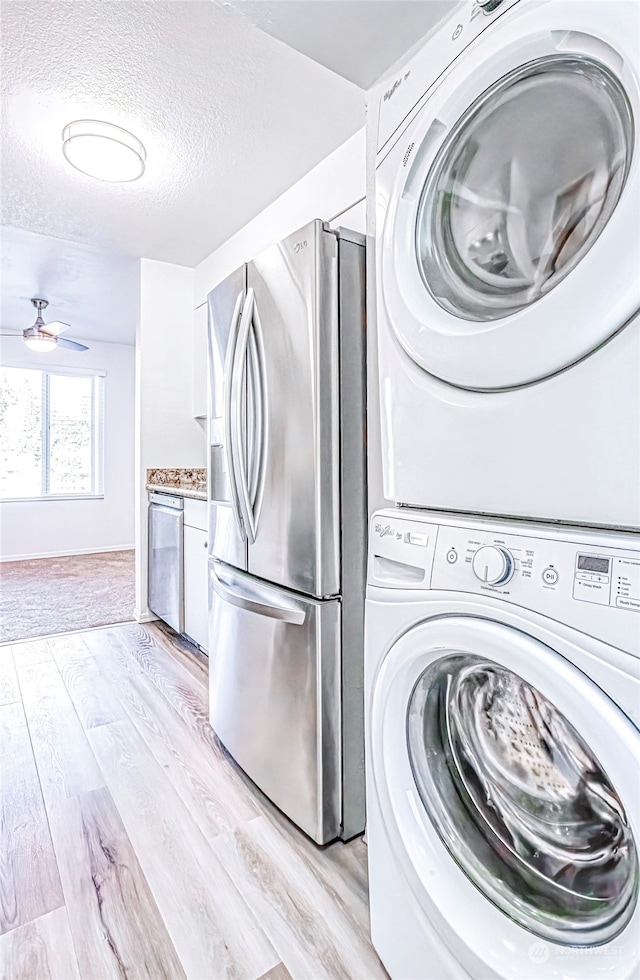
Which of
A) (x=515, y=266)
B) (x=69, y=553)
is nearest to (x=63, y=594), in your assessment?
(x=69, y=553)

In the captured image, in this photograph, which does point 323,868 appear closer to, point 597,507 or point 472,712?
point 472,712

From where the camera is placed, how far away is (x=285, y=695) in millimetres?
1465

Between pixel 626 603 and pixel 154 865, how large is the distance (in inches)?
55.2

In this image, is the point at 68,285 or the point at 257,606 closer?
the point at 257,606

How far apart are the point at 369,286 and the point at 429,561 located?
78 cm

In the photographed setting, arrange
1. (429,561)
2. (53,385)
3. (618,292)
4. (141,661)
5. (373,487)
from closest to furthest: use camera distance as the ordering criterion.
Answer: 1. (618,292)
2. (429,561)
3. (373,487)
4. (141,661)
5. (53,385)

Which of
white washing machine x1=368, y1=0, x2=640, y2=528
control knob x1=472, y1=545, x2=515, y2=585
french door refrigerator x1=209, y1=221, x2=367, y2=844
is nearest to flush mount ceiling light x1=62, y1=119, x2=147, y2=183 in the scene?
french door refrigerator x1=209, y1=221, x2=367, y2=844

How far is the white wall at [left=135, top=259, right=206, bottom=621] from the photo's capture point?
3348mm

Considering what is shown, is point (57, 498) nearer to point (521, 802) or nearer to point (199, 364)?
point (199, 364)

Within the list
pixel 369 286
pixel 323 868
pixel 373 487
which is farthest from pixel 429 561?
pixel 323 868

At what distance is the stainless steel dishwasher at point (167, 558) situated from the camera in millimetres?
2873

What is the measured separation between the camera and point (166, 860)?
1355 mm

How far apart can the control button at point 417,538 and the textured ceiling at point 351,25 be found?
3.81ft

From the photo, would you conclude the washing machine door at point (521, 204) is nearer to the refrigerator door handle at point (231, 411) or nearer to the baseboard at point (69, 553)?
the refrigerator door handle at point (231, 411)
